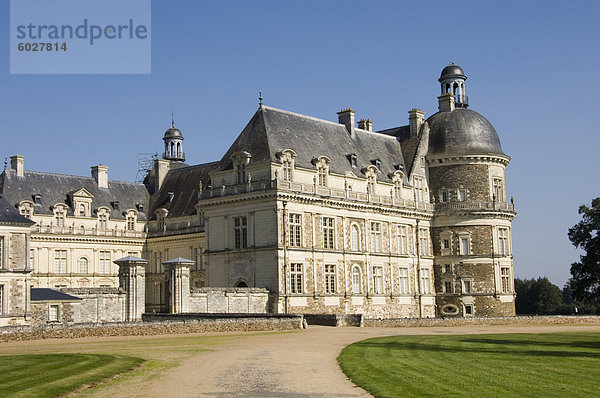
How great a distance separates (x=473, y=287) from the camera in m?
56.9

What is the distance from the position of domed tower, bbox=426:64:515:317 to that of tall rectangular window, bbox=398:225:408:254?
3.44 metres

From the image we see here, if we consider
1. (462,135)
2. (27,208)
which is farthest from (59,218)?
(462,135)

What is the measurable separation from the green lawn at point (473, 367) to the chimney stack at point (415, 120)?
3275cm

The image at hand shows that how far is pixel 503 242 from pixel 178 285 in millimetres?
Result: 27676

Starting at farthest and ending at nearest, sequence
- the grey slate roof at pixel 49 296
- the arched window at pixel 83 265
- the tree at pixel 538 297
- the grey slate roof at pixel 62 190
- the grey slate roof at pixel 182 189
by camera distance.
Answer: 1. the tree at pixel 538 297
2. the grey slate roof at pixel 182 189
3. the arched window at pixel 83 265
4. the grey slate roof at pixel 62 190
5. the grey slate roof at pixel 49 296

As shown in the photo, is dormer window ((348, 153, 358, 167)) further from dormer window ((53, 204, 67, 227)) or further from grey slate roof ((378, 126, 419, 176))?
dormer window ((53, 204, 67, 227))

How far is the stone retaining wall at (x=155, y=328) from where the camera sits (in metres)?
27.5

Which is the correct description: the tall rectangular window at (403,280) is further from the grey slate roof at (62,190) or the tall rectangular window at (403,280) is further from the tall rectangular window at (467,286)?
the grey slate roof at (62,190)

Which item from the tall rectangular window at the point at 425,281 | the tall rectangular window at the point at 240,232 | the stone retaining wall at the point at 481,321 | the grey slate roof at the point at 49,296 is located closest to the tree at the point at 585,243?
the stone retaining wall at the point at 481,321

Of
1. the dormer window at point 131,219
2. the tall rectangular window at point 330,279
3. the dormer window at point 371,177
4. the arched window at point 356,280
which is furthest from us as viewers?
the dormer window at point 131,219

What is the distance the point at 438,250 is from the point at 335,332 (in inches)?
1053

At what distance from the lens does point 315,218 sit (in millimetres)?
48531

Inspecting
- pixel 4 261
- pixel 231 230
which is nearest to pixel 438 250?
pixel 231 230

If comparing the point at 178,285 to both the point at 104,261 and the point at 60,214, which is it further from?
the point at 104,261
